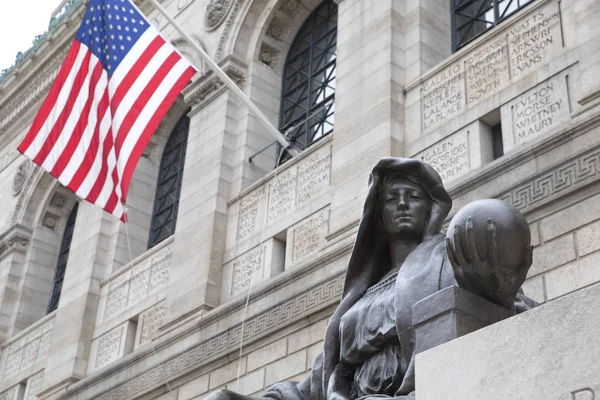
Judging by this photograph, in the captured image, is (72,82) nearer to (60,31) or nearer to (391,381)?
(60,31)

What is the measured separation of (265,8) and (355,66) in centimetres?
472

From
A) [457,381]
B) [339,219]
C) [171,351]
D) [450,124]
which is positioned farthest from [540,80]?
[457,381]

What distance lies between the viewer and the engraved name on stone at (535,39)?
12047 mm

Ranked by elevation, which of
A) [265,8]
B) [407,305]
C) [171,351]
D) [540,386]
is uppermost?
[265,8]

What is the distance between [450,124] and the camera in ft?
42.5

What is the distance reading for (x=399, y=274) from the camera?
4.69 m

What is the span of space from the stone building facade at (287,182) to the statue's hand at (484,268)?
5951mm

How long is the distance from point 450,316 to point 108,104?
12.3 m

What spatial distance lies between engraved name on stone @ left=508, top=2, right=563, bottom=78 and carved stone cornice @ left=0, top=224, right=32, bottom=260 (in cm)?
1515

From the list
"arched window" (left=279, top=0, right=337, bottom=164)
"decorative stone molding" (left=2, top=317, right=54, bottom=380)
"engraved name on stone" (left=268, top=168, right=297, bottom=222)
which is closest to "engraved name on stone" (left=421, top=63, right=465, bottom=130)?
"engraved name on stone" (left=268, top=168, right=297, bottom=222)

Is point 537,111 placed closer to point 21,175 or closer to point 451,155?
point 451,155

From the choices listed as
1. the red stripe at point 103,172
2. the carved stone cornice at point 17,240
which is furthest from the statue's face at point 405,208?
the carved stone cornice at point 17,240

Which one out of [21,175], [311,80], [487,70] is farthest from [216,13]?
[21,175]

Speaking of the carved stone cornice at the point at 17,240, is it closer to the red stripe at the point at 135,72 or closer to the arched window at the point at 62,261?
the arched window at the point at 62,261
